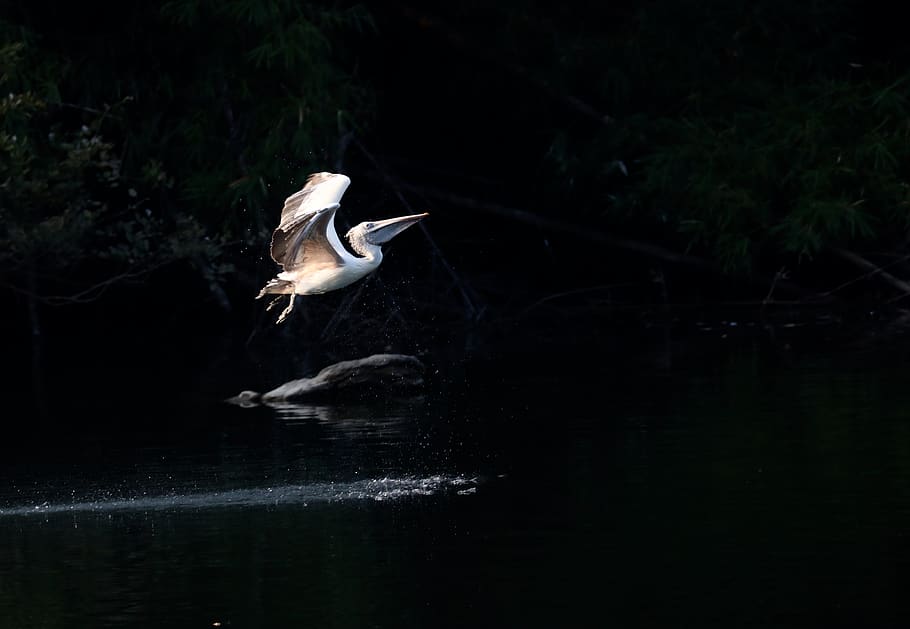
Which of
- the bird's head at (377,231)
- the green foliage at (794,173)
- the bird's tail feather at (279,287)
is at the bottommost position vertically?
the bird's tail feather at (279,287)

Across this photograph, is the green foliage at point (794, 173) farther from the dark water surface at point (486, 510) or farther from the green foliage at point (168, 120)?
the dark water surface at point (486, 510)

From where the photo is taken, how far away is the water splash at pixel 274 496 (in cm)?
1164

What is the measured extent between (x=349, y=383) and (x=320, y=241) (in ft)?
16.8

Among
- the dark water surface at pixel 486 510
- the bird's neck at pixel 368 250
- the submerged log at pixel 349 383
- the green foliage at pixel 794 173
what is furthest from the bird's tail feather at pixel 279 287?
the green foliage at pixel 794 173

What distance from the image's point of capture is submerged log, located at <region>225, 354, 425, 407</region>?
16750 mm

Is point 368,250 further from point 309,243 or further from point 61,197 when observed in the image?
point 61,197

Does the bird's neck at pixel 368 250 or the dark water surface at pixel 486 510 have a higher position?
the bird's neck at pixel 368 250

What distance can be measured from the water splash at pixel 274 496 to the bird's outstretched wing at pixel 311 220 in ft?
4.86

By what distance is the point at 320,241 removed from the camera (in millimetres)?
11719

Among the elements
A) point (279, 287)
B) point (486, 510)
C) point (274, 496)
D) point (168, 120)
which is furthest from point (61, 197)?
point (486, 510)

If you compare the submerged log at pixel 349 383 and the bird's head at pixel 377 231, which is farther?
the submerged log at pixel 349 383

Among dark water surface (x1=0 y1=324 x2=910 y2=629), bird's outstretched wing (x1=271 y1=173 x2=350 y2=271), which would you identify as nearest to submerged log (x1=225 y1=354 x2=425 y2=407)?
dark water surface (x1=0 y1=324 x2=910 y2=629)

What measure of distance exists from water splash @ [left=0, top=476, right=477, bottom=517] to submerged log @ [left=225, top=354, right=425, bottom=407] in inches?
179

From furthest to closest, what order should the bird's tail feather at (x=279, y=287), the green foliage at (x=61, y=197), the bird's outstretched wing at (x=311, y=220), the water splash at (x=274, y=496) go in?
the green foliage at (x=61, y=197) < the bird's tail feather at (x=279, y=287) < the water splash at (x=274, y=496) < the bird's outstretched wing at (x=311, y=220)
